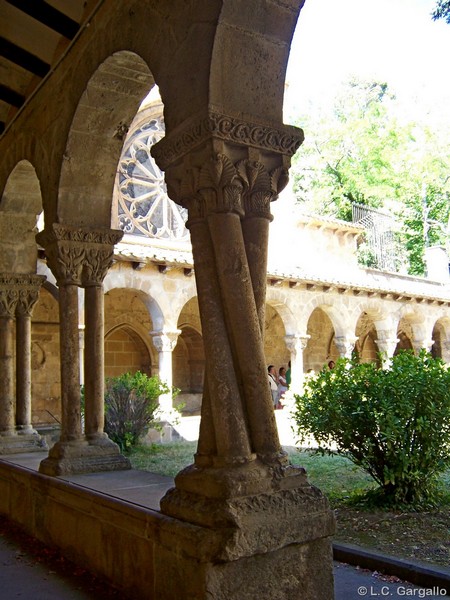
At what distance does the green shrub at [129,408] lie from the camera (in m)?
9.49

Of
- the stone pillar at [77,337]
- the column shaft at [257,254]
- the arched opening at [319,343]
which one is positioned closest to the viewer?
the column shaft at [257,254]

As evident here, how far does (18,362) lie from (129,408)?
2690 mm

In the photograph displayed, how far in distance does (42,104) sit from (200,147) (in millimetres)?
3090

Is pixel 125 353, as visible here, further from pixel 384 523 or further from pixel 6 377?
pixel 384 523

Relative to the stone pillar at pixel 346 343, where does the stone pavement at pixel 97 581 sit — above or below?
below

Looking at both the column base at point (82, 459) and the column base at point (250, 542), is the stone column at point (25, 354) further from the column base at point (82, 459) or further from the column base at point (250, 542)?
the column base at point (250, 542)

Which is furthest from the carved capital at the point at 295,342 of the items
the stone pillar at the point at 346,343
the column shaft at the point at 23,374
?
the column shaft at the point at 23,374

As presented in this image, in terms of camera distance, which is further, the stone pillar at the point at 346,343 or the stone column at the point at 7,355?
the stone pillar at the point at 346,343

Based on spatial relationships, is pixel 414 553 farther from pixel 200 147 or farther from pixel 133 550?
pixel 200 147

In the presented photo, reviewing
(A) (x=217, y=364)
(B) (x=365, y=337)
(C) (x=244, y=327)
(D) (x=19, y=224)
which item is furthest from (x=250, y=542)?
(B) (x=365, y=337)

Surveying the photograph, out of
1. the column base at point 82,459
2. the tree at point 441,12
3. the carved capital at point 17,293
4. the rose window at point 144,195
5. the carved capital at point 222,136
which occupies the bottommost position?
the column base at point 82,459

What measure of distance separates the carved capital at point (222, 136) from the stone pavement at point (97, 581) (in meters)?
1.83

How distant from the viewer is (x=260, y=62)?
10.6ft

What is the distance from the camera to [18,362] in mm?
7230
